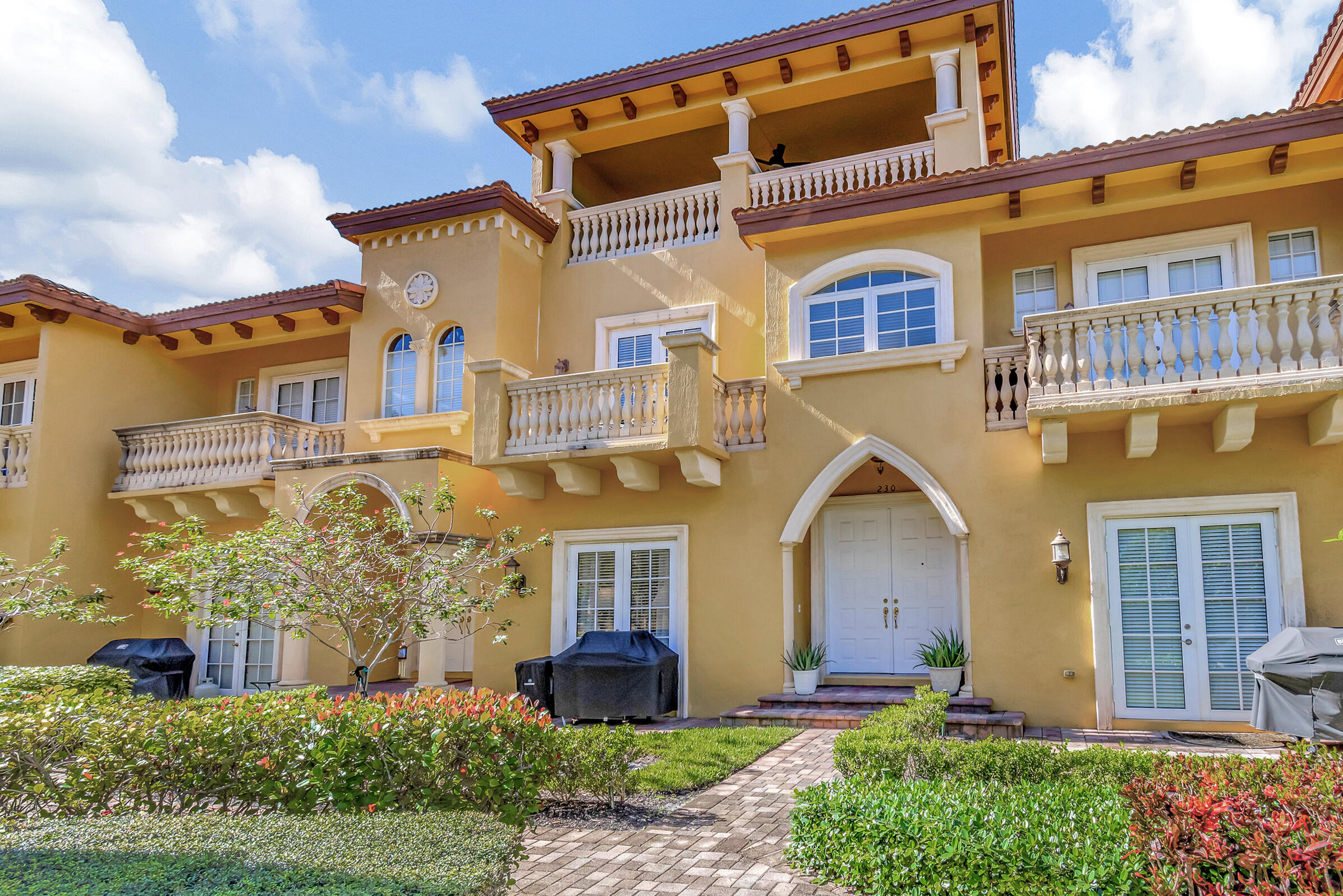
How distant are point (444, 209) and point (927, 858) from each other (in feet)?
43.5

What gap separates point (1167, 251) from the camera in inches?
493

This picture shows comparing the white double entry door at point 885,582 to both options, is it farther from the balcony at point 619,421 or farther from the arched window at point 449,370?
the arched window at point 449,370

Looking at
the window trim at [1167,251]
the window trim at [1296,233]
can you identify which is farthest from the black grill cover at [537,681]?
the window trim at [1296,233]

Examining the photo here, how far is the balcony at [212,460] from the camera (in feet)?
53.2

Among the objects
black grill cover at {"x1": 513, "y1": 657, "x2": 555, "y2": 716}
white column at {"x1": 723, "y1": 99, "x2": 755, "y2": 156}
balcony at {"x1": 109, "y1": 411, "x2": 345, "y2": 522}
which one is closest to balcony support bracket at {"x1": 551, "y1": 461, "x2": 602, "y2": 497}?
black grill cover at {"x1": 513, "y1": 657, "x2": 555, "y2": 716}

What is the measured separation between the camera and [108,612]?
17062 millimetres

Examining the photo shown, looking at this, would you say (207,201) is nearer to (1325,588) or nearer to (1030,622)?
(1030,622)

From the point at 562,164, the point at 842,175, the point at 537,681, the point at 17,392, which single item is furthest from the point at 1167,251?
the point at 17,392

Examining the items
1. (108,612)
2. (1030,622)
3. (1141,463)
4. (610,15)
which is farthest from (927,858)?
(108,612)

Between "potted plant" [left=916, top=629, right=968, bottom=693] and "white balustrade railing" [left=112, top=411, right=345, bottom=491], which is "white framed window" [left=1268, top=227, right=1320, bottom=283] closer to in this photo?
"potted plant" [left=916, top=629, right=968, bottom=693]

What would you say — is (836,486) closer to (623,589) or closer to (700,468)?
(700,468)

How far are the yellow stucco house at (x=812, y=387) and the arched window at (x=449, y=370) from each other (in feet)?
0.22

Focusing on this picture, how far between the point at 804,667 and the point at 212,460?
36.5 feet

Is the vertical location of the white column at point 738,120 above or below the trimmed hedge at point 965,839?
above
